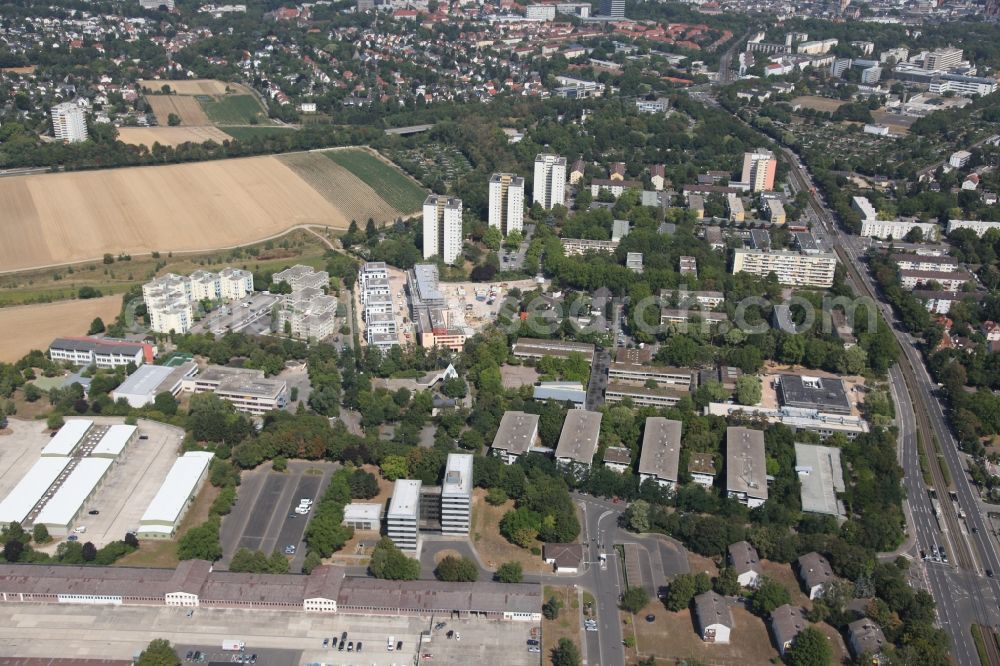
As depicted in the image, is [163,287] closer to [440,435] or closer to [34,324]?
[34,324]

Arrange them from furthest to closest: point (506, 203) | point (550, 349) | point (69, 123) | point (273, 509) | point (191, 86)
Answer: point (191, 86)
point (69, 123)
point (506, 203)
point (550, 349)
point (273, 509)

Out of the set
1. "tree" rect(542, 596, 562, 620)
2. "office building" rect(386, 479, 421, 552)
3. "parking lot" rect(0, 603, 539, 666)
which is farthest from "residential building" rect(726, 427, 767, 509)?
"office building" rect(386, 479, 421, 552)

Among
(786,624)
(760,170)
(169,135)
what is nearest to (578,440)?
(786,624)

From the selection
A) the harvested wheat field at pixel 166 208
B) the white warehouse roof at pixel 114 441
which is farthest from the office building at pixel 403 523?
the harvested wheat field at pixel 166 208

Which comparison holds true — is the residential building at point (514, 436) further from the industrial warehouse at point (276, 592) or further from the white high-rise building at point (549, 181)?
the white high-rise building at point (549, 181)

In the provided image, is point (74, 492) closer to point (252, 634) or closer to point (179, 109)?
point (252, 634)

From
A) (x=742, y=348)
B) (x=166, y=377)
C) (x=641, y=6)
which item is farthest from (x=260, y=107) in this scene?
(x=641, y=6)
